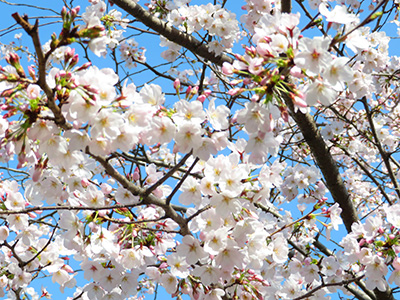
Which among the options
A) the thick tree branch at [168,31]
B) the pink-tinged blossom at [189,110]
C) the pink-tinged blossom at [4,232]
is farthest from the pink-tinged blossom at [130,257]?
the thick tree branch at [168,31]

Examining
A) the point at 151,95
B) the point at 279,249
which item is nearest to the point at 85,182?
the point at 151,95

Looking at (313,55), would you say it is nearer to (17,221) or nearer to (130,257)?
(130,257)

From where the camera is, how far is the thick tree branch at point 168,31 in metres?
3.42

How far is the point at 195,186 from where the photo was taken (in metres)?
2.00

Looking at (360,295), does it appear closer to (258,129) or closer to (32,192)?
(258,129)

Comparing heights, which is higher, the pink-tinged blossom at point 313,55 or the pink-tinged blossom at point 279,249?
the pink-tinged blossom at point 313,55

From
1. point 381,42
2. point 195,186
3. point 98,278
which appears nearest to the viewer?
point 195,186

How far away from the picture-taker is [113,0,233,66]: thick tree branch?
→ 3.42 metres

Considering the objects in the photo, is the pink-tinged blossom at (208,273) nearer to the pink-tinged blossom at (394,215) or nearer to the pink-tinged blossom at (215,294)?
the pink-tinged blossom at (215,294)

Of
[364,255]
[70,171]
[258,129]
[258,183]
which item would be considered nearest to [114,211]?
[70,171]

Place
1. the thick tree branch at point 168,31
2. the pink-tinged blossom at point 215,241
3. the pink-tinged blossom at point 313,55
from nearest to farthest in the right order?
the pink-tinged blossom at point 313,55 → the pink-tinged blossom at point 215,241 → the thick tree branch at point 168,31

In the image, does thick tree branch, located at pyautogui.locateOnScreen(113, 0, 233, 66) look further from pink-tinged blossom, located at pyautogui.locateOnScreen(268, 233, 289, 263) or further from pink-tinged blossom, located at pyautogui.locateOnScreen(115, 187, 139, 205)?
pink-tinged blossom, located at pyautogui.locateOnScreen(268, 233, 289, 263)

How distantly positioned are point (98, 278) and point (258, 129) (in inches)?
56.9

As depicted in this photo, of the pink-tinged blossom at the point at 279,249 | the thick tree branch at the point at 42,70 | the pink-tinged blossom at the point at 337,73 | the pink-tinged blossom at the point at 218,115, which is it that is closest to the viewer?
the thick tree branch at the point at 42,70
